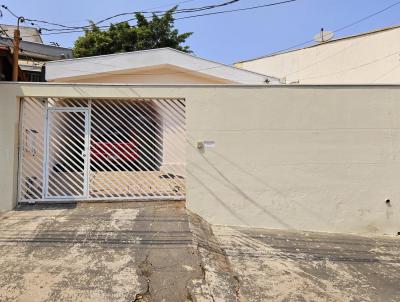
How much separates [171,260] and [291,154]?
3239mm

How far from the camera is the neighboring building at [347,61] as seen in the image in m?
14.1

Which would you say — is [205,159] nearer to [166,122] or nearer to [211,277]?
[166,122]

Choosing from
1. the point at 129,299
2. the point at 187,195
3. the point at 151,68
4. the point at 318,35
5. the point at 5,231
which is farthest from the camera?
the point at 318,35

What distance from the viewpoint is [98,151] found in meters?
6.92

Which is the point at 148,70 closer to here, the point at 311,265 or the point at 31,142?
the point at 31,142

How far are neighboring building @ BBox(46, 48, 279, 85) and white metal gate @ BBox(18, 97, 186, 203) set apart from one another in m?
4.40

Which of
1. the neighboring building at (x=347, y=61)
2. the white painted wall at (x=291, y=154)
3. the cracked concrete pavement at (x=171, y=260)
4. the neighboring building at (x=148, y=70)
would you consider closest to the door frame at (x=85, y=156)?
the cracked concrete pavement at (x=171, y=260)

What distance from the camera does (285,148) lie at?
6.71m

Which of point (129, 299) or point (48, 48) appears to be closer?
point (129, 299)

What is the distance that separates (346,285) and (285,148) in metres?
2.88

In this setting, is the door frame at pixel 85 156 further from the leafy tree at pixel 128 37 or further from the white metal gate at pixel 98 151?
the leafy tree at pixel 128 37

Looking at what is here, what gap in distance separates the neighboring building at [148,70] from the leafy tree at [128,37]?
10.7m

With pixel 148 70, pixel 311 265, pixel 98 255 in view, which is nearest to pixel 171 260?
pixel 98 255

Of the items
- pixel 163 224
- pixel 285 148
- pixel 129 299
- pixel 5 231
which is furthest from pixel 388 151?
pixel 5 231
